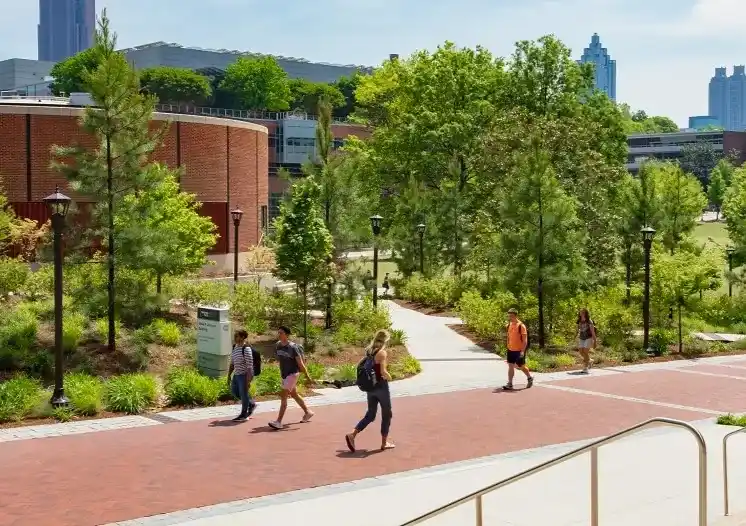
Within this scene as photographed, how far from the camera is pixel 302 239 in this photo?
2278 cm

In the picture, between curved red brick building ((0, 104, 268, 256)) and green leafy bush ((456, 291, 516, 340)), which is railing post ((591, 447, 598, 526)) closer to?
green leafy bush ((456, 291, 516, 340))

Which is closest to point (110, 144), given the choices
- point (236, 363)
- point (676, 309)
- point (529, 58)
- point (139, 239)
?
point (139, 239)

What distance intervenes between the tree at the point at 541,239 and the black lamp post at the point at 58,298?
12323 millimetres

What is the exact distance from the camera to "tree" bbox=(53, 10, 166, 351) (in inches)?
809

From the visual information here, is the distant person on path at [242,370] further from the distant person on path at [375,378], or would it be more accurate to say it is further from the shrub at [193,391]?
the distant person on path at [375,378]

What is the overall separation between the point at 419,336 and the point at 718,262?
36.5 feet

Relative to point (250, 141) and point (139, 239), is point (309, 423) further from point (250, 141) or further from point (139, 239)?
point (250, 141)

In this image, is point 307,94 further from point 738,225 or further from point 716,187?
point 738,225

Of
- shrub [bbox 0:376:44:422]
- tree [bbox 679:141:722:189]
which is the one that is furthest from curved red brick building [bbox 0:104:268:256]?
tree [bbox 679:141:722:189]

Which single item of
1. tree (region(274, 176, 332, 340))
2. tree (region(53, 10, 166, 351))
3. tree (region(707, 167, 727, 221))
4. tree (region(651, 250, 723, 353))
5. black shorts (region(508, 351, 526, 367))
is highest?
tree (region(707, 167, 727, 221))

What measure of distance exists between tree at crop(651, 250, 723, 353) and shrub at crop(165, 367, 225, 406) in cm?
1425

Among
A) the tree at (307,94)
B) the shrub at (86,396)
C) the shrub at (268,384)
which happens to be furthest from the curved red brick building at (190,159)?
the tree at (307,94)

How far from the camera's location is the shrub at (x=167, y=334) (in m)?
21.7

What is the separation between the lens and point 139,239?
813 inches
